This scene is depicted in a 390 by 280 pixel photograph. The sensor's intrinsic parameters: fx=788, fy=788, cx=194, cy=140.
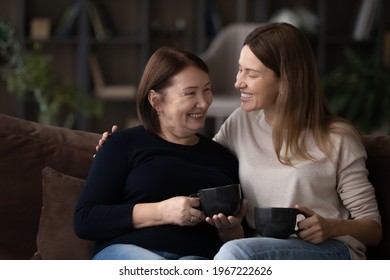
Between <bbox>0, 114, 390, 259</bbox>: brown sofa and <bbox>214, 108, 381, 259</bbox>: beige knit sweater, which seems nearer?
<bbox>214, 108, 381, 259</bbox>: beige knit sweater

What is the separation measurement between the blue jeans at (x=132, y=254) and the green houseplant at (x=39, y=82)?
3.81 metres

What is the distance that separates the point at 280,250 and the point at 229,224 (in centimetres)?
12

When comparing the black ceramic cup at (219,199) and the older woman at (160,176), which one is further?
the older woman at (160,176)

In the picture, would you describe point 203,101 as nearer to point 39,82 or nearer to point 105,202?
point 105,202

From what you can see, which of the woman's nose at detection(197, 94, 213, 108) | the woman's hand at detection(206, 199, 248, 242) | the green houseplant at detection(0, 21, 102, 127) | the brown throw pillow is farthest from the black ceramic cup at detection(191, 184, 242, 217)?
the green houseplant at detection(0, 21, 102, 127)

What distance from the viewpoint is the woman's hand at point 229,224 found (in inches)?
66.6

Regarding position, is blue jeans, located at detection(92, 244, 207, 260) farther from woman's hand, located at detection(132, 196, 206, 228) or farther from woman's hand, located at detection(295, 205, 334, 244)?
woman's hand, located at detection(295, 205, 334, 244)

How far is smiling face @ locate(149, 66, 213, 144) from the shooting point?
1855mm

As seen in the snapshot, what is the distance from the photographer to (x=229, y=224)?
1.72m

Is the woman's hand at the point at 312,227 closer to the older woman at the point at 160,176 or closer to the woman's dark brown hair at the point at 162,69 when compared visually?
the older woman at the point at 160,176

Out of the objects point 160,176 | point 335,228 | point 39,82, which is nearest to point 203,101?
point 160,176

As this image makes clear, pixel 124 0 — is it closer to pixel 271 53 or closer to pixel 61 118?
pixel 61 118

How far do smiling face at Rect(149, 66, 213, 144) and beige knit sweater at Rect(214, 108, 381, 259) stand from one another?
0.57 ft

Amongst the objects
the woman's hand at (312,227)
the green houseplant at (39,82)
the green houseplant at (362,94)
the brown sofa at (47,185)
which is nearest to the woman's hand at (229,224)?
the woman's hand at (312,227)
